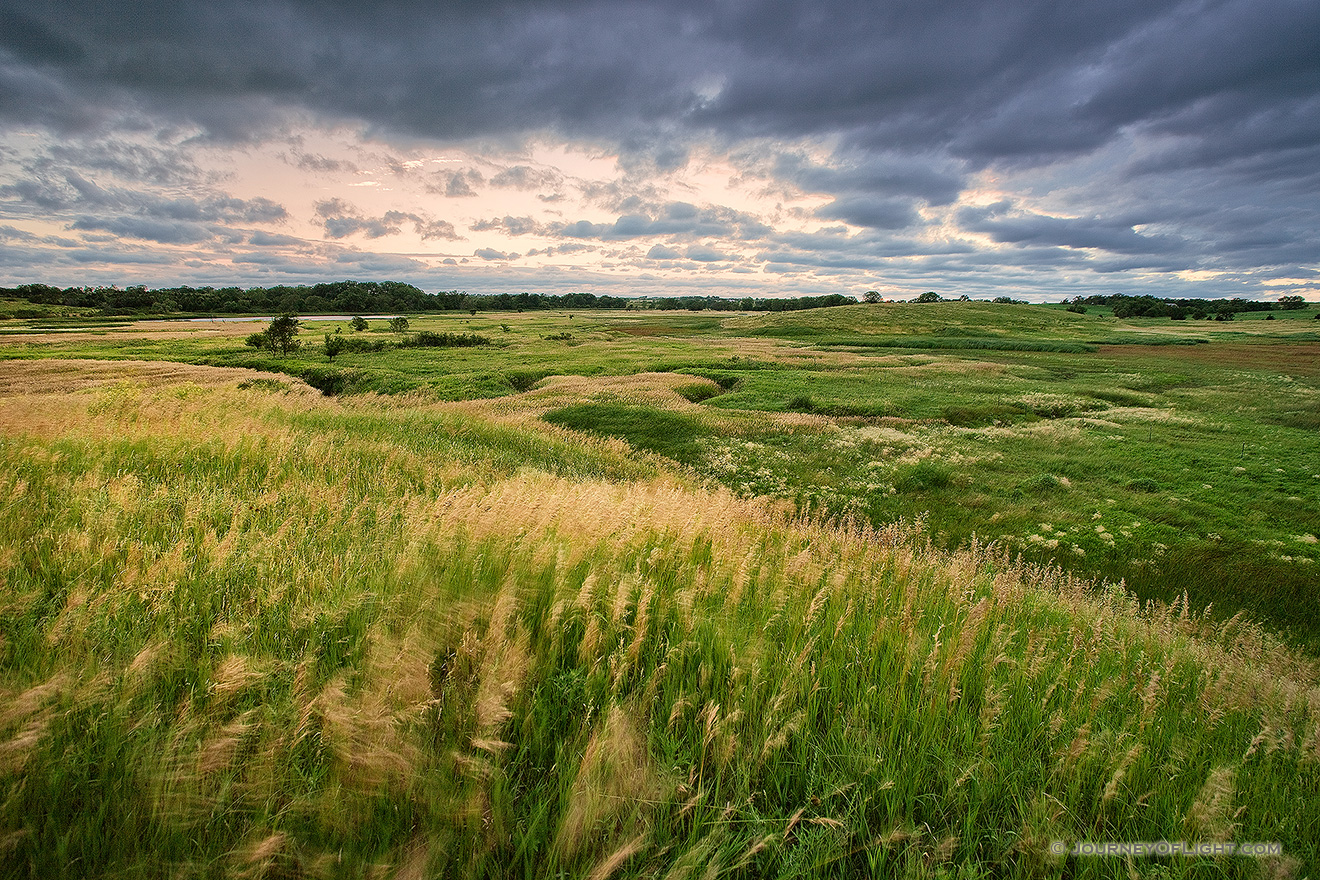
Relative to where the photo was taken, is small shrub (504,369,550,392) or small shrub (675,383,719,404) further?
small shrub (504,369,550,392)

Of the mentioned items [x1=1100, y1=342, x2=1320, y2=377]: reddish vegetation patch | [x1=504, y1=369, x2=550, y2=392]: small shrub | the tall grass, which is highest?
the tall grass

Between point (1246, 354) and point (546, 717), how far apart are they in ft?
322

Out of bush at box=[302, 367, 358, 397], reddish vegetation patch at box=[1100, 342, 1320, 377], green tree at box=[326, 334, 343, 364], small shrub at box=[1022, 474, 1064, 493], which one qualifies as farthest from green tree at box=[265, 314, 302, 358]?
reddish vegetation patch at box=[1100, 342, 1320, 377]

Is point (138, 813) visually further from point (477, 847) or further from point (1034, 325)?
point (1034, 325)

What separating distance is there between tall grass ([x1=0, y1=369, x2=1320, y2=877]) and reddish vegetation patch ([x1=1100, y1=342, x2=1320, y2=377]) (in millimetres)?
72607

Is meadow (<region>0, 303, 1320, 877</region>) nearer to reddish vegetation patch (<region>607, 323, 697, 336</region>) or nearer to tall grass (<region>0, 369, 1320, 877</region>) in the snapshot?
tall grass (<region>0, 369, 1320, 877</region>)

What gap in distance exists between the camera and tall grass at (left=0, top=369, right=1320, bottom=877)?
226cm

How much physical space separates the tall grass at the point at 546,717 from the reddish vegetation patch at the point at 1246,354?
72607 mm

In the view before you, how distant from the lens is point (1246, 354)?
66562 millimetres

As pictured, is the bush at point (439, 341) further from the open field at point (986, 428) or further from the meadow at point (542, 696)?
the meadow at point (542, 696)

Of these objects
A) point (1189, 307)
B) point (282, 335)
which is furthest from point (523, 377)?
point (1189, 307)

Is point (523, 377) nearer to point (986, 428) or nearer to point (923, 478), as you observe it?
point (986, 428)

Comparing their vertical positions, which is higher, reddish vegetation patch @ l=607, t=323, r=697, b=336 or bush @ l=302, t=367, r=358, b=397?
reddish vegetation patch @ l=607, t=323, r=697, b=336

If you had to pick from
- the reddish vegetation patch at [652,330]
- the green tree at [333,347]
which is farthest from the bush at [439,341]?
the reddish vegetation patch at [652,330]
